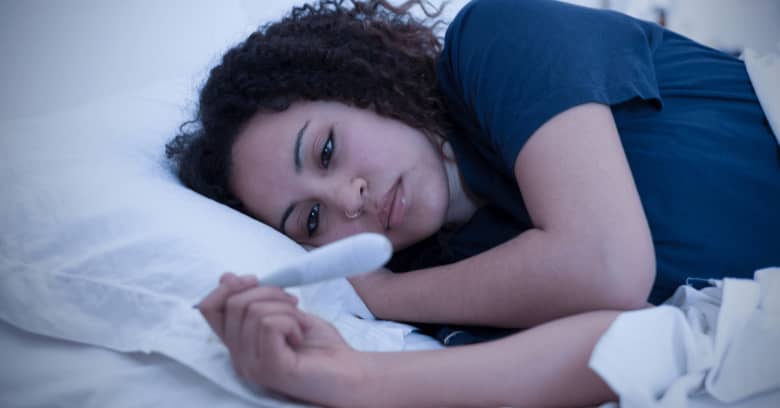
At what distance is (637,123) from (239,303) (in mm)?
562

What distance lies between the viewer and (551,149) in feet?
2.15

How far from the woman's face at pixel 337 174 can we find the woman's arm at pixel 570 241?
158 millimetres

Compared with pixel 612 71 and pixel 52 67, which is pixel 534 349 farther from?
pixel 52 67

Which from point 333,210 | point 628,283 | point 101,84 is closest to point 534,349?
point 628,283

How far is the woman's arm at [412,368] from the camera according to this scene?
55 centimetres

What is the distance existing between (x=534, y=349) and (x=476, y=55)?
0.38 metres

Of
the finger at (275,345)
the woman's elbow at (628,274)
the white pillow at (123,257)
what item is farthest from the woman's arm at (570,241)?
the finger at (275,345)

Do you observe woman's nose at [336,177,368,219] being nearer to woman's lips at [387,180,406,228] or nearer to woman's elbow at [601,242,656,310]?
woman's lips at [387,180,406,228]

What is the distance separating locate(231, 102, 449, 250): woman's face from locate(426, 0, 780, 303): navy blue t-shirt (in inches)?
3.3

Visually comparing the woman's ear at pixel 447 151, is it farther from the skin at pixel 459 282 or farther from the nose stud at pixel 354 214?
the nose stud at pixel 354 214

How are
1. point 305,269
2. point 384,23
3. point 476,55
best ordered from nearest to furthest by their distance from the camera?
point 305,269 → point 476,55 → point 384,23

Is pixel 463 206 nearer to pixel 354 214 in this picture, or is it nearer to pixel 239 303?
pixel 354 214

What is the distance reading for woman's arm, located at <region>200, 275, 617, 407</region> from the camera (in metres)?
0.55

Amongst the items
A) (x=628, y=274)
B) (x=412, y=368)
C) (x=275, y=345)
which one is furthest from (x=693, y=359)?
(x=275, y=345)
